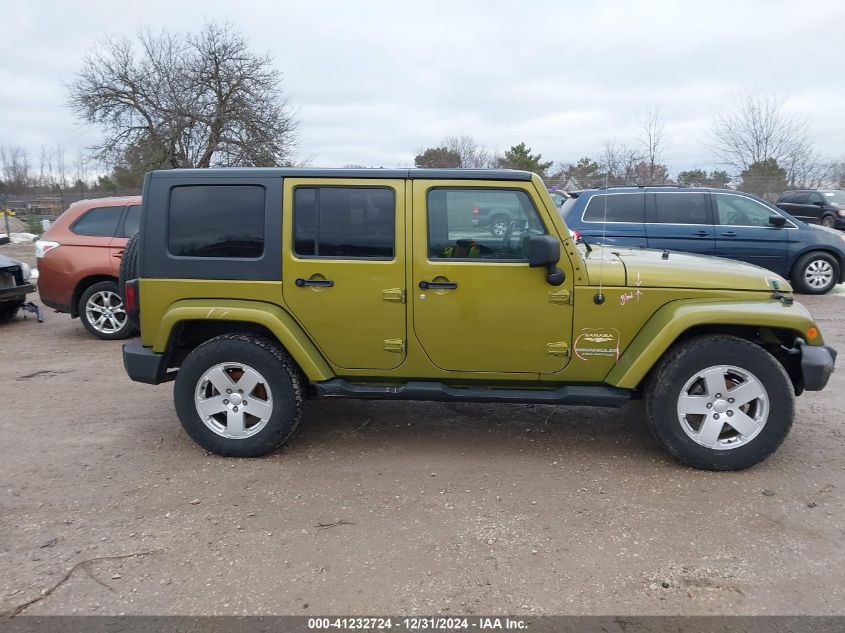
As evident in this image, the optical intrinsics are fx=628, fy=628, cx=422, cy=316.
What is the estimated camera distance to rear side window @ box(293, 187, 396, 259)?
4.01 m

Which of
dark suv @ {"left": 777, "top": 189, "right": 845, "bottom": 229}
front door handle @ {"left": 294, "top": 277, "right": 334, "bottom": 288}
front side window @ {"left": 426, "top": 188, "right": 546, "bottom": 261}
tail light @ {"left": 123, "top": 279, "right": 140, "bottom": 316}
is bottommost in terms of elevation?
tail light @ {"left": 123, "top": 279, "right": 140, "bottom": 316}

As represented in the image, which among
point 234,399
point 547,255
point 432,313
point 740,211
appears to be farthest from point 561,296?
point 740,211

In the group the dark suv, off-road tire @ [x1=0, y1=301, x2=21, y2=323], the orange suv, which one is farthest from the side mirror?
the dark suv

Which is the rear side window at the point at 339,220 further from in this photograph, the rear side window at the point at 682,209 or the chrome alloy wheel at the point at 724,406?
the rear side window at the point at 682,209

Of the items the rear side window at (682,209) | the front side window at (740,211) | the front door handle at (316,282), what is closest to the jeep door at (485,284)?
the front door handle at (316,282)

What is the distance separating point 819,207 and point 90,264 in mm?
20170

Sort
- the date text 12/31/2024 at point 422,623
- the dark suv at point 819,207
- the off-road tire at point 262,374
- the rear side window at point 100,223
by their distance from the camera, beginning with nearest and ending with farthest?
the date text 12/31/2024 at point 422,623 < the off-road tire at point 262,374 < the rear side window at point 100,223 < the dark suv at point 819,207

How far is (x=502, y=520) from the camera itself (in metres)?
3.37

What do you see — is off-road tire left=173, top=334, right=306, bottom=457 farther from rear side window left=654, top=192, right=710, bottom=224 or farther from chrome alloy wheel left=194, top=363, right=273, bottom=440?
rear side window left=654, top=192, right=710, bottom=224

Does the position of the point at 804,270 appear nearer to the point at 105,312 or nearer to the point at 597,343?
the point at 597,343

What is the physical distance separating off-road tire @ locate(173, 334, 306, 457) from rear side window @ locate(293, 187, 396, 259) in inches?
27.6

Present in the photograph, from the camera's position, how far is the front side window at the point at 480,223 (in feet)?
12.9

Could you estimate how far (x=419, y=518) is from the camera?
11.1 ft

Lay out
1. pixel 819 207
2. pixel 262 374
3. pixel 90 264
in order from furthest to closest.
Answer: pixel 819 207
pixel 90 264
pixel 262 374
